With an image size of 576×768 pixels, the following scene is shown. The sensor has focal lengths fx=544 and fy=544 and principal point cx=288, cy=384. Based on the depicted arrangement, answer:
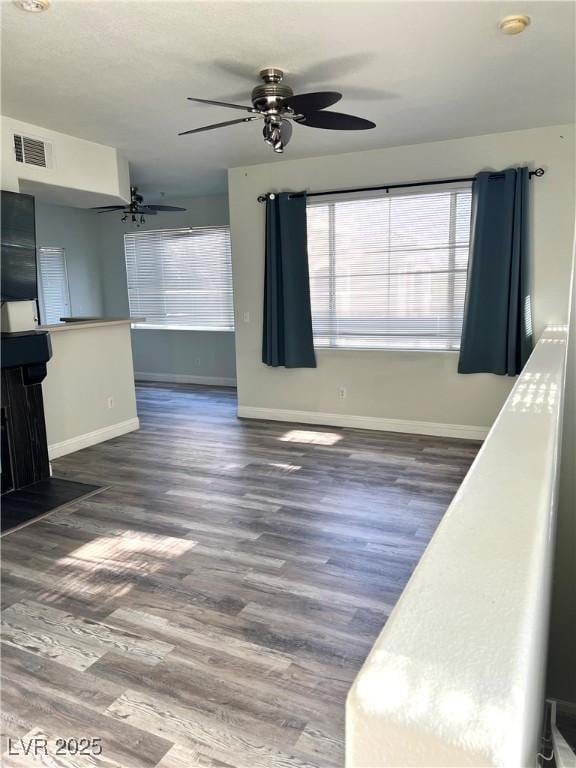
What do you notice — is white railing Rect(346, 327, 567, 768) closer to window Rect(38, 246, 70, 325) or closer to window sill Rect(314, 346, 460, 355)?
window sill Rect(314, 346, 460, 355)

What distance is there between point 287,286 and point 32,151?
2461mm

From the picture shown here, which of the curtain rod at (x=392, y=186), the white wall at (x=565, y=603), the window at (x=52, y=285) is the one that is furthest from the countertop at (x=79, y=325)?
the white wall at (x=565, y=603)

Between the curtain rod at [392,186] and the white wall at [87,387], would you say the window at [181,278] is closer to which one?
the curtain rod at [392,186]

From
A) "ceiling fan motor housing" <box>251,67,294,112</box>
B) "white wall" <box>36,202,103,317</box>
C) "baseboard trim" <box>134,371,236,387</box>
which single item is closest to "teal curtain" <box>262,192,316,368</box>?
"ceiling fan motor housing" <box>251,67,294,112</box>

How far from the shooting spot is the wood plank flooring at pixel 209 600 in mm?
1763

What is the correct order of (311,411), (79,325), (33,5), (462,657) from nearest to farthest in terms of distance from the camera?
(462,657) → (33,5) → (79,325) → (311,411)

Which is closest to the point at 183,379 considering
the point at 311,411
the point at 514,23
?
the point at 311,411

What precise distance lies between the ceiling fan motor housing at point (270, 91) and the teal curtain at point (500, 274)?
2.17 metres

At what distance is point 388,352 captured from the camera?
5188 millimetres

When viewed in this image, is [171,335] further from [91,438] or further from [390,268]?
[390,268]

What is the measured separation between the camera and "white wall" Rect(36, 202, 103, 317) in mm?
7465

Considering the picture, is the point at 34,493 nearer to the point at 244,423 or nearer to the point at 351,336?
the point at 244,423

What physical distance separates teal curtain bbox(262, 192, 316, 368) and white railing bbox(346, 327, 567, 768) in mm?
4679

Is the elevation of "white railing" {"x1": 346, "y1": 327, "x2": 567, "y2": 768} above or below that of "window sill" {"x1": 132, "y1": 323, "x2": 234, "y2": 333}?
above
